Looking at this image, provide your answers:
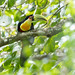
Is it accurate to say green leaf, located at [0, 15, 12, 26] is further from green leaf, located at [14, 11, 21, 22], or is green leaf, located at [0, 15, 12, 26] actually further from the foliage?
green leaf, located at [14, 11, 21, 22]

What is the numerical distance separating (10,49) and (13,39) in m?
0.10

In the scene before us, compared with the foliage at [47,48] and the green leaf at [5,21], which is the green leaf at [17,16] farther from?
the green leaf at [5,21]

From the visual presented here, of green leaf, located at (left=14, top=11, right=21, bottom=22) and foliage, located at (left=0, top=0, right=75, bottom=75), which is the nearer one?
foliage, located at (left=0, top=0, right=75, bottom=75)

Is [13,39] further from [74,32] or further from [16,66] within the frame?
[74,32]

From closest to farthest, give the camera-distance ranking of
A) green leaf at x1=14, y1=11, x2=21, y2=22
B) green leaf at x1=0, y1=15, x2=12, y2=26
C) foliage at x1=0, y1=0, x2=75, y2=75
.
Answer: foliage at x1=0, y1=0, x2=75, y2=75
green leaf at x1=0, y1=15, x2=12, y2=26
green leaf at x1=14, y1=11, x2=21, y2=22

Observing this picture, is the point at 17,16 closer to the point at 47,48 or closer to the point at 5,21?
the point at 5,21

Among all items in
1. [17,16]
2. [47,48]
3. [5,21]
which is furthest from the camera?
[17,16]

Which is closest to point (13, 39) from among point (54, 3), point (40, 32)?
point (40, 32)

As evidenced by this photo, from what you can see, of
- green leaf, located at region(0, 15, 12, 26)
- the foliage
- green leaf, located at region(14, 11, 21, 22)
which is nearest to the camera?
the foliage

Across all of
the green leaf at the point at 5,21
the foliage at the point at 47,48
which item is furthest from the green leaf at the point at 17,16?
the green leaf at the point at 5,21

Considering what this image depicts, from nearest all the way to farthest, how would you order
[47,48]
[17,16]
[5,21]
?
[47,48]
[5,21]
[17,16]

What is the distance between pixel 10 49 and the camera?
3.45 feet

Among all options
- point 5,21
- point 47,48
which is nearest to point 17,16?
point 5,21

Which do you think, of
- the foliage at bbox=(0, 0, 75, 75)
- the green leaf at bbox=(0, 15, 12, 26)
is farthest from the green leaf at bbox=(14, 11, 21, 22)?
the green leaf at bbox=(0, 15, 12, 26)
